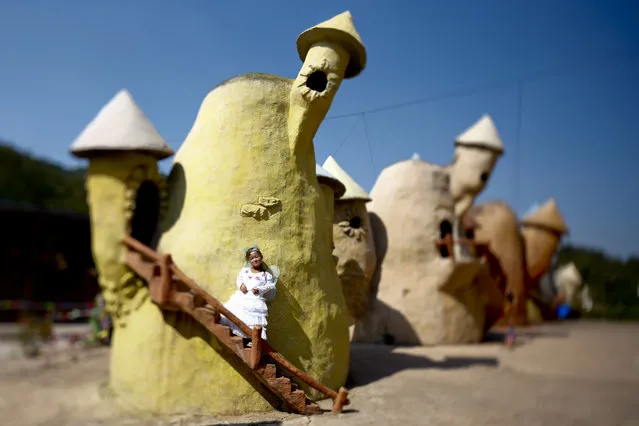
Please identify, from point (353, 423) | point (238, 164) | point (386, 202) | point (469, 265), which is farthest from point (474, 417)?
point (386, 202)

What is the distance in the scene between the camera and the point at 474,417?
262 inches

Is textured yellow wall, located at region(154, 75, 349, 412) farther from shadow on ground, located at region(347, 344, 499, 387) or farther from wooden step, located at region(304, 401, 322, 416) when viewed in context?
shadow on ground, located at region(347, 344, 499, 387)

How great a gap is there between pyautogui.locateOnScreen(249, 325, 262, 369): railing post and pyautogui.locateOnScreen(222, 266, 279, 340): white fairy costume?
0.15 m

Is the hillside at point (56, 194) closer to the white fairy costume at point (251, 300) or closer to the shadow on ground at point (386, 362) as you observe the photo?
the shadow on ground at point (386, 362)

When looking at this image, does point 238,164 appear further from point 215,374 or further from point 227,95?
point 215,374

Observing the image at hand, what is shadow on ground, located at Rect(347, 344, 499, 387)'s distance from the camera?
8727 millimetres

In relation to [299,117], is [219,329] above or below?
below

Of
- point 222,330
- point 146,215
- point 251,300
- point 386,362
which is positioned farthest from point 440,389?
point 146,215

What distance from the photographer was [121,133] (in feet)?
21.3

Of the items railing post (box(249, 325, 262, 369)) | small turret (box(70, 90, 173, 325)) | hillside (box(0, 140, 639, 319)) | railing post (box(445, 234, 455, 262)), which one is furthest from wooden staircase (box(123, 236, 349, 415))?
hillside (box(0, 140, 639, 319))

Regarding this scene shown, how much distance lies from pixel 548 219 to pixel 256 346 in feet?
66.0

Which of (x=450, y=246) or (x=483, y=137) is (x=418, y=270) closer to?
(x=450, y=246)

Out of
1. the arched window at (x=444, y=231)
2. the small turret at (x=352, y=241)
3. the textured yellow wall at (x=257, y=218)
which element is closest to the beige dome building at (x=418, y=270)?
the arched window at (x=444, y=231)

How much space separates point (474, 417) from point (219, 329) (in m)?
3.43
